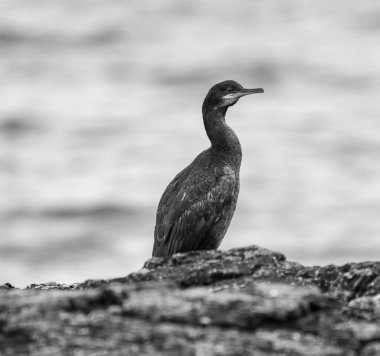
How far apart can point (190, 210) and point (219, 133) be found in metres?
1.24

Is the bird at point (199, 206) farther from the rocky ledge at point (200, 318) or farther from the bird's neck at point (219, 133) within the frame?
the rocky ledge at point (200, 318)

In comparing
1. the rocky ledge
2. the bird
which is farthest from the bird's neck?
the rocky ledge

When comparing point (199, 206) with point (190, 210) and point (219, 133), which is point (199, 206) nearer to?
point (190, 210)

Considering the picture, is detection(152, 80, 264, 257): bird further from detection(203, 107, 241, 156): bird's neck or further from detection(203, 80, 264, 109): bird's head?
detection(203, 80, 264, 109): bird's head

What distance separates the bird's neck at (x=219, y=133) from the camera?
13.9 meters

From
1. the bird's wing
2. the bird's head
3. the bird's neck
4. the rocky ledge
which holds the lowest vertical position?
the rocky ledge

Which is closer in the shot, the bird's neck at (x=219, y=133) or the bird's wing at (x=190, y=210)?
the bird's wing at (x=190, y=210)

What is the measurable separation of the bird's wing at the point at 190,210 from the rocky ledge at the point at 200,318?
13.4ft

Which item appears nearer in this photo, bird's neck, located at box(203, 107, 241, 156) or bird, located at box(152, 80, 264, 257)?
bird, located at box(152, 80, 264, 257)

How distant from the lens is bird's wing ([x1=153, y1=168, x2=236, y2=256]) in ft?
43.1

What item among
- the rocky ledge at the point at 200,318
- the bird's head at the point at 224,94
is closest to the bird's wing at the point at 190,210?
the bird's head at the point at 224,94

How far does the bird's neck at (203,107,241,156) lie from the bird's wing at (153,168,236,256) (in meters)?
0.58

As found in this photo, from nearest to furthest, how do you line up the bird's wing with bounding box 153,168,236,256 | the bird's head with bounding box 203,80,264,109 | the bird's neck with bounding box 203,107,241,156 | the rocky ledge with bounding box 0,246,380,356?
the rocky ledge with bounding box 0,246,380,356 < the bird's wing with bounding box 153,168,236,256 < the bird's neck with bounding box 203,107,241,156 < the bird's head with bounding box 203,80,264,109

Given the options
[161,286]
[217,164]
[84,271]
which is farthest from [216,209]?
[84,271]
